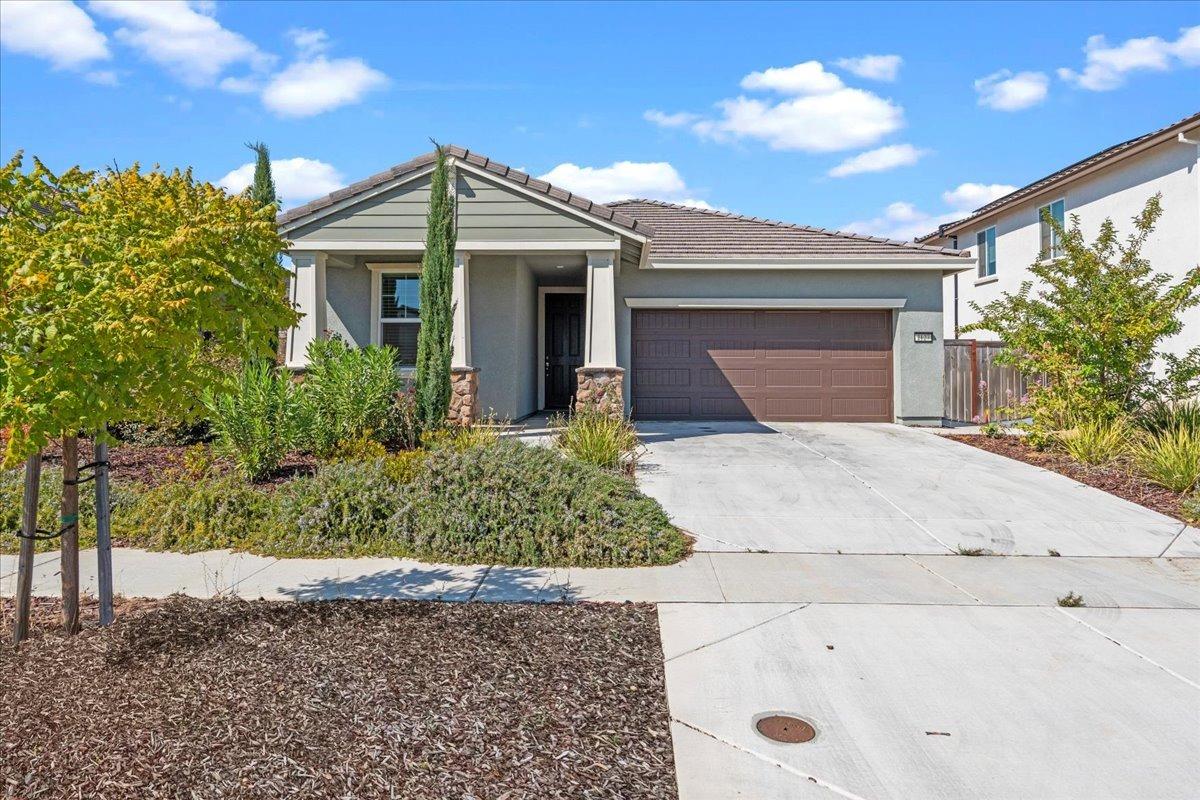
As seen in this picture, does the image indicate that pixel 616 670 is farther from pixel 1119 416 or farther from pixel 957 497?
pixel 1119 416

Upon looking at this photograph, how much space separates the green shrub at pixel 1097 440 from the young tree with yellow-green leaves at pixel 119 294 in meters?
9.57

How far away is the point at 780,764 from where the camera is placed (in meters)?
2.70

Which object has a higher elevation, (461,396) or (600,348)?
(600,348)

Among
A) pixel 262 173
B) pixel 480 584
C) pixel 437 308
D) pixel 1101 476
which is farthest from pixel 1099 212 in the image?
pixel 262 173

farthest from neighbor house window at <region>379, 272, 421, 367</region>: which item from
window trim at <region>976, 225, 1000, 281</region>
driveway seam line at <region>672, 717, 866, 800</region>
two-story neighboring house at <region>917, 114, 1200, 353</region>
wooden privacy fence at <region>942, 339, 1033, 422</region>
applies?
window trim at <region>976, 225, 1000, 281</region>

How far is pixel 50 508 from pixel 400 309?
22.1ft

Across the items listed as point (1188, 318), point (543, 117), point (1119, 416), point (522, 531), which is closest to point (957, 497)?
point (1119, 416)

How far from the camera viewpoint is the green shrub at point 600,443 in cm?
819

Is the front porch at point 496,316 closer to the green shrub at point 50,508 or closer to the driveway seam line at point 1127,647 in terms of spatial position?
the green shrub at point 50,508

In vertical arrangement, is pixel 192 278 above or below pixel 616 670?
above

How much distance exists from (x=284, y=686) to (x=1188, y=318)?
16.2 metres

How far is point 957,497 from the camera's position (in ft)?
24.3

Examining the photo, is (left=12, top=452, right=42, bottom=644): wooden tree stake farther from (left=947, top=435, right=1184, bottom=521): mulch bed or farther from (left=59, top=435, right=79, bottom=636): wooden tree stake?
(left=947, top=435, right=1184, bottom=521): mulch bed

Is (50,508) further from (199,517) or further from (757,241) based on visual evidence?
(757,241)
